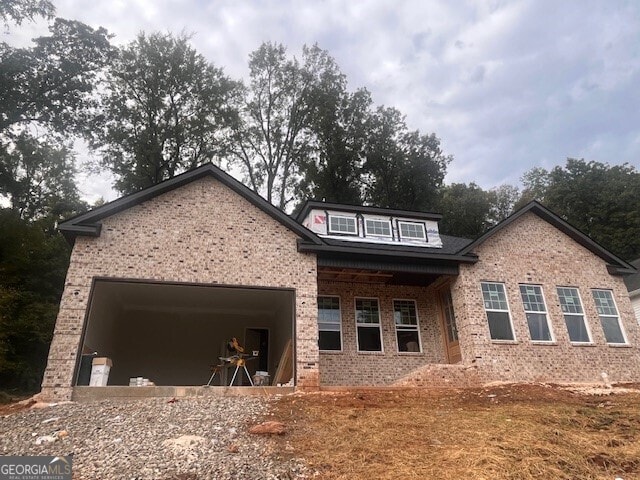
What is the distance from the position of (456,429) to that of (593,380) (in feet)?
29.2

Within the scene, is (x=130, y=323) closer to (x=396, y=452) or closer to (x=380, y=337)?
(x=380, y=337)

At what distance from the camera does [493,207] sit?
4156 centimetres

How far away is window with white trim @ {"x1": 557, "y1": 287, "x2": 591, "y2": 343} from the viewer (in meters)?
15.4

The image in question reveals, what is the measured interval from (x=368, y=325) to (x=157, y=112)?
863 inches

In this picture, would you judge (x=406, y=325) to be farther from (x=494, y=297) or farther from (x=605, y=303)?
(x=605, y=303)

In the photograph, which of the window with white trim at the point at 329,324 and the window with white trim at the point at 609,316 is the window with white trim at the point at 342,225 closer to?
the window with white trim at the point at 329,324

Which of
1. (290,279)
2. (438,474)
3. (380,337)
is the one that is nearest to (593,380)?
(380,337)

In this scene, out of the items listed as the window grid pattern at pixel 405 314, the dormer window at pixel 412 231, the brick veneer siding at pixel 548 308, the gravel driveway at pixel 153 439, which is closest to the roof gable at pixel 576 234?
the brick veneer siding at pixel 548 308

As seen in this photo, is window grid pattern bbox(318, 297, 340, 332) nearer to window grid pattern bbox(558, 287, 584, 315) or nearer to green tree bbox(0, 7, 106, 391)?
window grid pattern bbox(558, 287, 584, 315)

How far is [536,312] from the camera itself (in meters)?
15.5

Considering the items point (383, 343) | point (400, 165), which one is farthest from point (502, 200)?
point (383, 343)

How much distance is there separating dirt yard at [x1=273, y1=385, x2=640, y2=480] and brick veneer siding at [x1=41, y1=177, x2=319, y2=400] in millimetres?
3223

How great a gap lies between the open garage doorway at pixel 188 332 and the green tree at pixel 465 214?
2243 cm

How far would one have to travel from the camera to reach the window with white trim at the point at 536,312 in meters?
15.1
